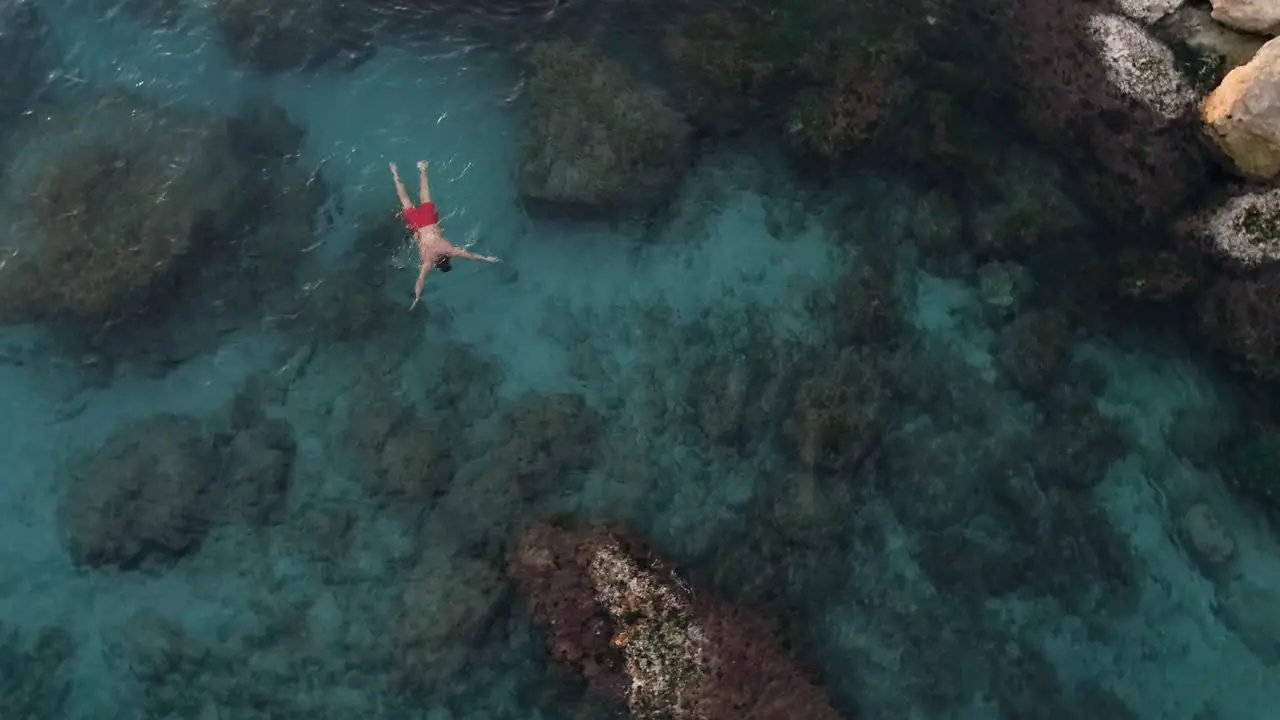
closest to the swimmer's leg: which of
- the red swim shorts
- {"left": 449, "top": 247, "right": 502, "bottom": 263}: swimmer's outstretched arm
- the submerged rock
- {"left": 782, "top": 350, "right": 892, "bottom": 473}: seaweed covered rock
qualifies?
the red swim shorts

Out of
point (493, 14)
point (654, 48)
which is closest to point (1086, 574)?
point (654, 48)

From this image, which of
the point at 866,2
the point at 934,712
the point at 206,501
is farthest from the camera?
the point at 866,2

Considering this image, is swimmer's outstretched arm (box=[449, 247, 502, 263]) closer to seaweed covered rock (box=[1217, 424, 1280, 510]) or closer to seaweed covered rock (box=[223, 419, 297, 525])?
seaweed covered rock (box=[223, 419, 297, 525])

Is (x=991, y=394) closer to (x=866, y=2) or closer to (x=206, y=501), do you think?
(x=866, y=2)

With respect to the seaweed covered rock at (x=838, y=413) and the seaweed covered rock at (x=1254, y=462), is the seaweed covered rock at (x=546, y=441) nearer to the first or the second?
the seaweed covered rock at (x=838, y=413)

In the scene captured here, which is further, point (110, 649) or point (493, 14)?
point (493, 14)

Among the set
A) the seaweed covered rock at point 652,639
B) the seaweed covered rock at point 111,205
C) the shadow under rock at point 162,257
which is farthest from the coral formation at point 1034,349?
the seaweed covered rock at point 111,205

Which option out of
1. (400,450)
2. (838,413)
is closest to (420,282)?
(400,450)
